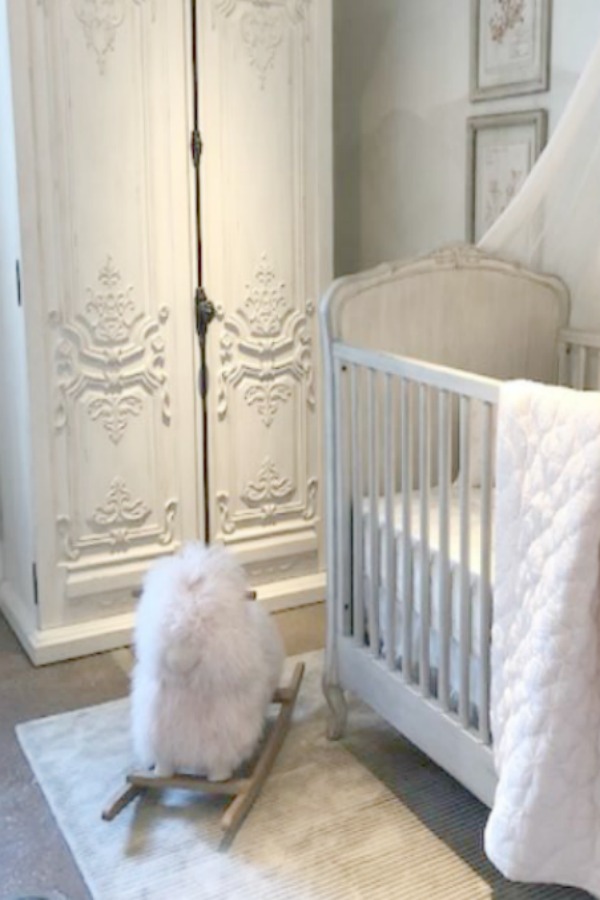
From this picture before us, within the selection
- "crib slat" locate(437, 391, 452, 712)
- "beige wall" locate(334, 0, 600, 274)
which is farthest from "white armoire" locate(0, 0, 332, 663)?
"crib slat" locate(437, 391, 452, 712)

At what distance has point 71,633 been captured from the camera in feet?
9.84

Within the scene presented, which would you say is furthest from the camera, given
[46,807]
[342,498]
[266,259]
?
[266,259]

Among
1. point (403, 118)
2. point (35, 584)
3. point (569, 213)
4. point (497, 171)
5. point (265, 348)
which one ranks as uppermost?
point (403, 118)

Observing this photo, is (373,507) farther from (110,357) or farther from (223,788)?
(110,357)

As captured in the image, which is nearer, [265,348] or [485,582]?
[485,582]

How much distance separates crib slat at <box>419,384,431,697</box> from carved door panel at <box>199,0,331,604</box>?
116 cm

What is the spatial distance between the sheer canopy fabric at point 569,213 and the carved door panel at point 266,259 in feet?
2.61

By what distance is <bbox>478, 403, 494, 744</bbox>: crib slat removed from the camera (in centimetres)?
183

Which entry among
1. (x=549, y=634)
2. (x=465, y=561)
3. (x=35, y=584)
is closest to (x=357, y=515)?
(x=465, y=561)

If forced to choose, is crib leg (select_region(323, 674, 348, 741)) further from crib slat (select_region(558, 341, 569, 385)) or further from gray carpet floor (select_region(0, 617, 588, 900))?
crib slat (select_region(558, 341, 569, 385))

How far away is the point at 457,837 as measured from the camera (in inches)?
82.7

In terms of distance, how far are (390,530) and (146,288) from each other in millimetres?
1153

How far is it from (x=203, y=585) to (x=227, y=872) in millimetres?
573

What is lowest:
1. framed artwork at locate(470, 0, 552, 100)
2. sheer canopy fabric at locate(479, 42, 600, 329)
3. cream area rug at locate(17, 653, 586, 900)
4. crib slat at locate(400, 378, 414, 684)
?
cream area rug at locate(17, 653, 586, 900)
